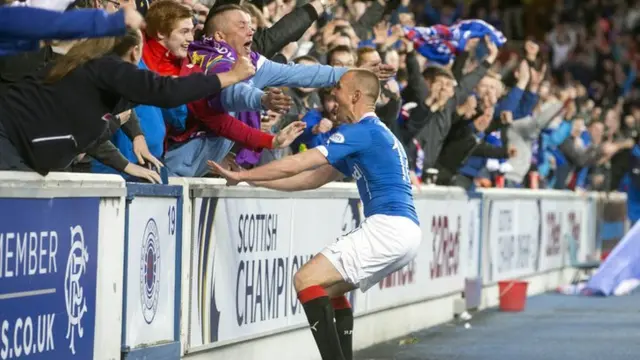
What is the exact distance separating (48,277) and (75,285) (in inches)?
15.5

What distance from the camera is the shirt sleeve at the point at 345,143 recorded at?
9.14 metres

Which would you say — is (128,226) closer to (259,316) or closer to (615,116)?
(259,316)

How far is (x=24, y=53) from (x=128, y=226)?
4.47 feet

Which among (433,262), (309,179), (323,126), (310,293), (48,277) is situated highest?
(323,126)

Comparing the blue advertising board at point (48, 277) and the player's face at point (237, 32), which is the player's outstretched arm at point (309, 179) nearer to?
the player's face at point (237, 32)

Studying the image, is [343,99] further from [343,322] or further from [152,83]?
[152,83]

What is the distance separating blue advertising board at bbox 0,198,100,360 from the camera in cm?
682

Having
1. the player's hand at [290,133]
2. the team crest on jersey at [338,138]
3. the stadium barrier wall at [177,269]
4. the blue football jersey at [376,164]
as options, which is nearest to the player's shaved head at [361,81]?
the blue football jersey at [376,164]

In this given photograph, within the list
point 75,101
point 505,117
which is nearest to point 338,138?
point 75,101

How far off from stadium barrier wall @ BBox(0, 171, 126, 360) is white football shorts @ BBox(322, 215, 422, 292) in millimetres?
1636

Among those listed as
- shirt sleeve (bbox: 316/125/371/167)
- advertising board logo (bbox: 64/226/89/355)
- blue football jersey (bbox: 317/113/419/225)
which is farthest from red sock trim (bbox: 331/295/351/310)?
advertising board logo (bbox: 64/226/89/355)

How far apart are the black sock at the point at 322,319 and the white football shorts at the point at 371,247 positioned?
0.76ft

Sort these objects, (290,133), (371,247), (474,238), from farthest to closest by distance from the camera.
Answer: (474,238)
(371,247)
(290,133)

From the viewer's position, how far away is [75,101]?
23.8 feet
